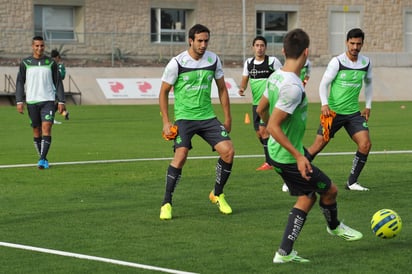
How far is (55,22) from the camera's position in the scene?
161ft

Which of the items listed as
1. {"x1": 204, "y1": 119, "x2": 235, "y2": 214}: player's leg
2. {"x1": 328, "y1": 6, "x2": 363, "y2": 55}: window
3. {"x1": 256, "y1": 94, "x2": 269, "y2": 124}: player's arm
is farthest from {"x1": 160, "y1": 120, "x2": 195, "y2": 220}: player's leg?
{"x1": 328, "y1": 6, "x2": 363, "y2": 55}: window

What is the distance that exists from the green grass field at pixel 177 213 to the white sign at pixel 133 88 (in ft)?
62.2

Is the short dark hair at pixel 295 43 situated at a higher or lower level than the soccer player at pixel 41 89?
higher

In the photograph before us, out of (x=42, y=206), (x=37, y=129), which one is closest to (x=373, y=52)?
(x=37, y=129)

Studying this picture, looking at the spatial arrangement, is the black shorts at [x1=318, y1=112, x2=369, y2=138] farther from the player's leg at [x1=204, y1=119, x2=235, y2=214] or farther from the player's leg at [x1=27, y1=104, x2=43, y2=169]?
the player's leg at [x1=27, y1=104, x2=43, y2=169]

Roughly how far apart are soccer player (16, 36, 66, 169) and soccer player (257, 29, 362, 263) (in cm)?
860

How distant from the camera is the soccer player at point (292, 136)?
8484 mm

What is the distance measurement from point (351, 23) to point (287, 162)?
1866 inches

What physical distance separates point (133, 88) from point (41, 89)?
2427cm

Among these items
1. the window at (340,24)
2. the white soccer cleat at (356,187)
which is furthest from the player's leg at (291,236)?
the window at (340,24)

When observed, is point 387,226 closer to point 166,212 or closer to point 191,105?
point 166,212

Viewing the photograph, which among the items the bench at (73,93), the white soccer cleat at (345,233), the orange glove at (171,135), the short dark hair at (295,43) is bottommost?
the bench at (73,93)

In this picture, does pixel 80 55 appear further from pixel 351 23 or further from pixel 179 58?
pixel 179 58

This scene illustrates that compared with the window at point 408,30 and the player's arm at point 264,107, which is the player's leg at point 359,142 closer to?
the player's arm at point 264,107
